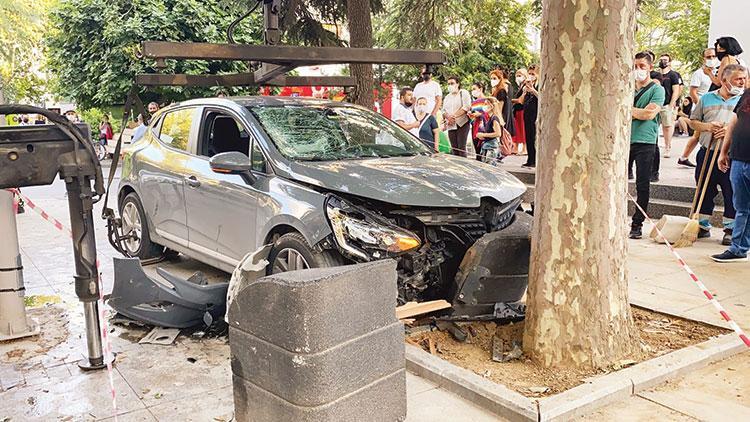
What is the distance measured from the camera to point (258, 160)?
→ 5.38m

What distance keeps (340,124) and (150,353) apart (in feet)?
8.40

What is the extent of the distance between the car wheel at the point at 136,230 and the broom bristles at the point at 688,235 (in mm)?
5943

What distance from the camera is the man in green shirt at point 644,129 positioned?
7883 mm

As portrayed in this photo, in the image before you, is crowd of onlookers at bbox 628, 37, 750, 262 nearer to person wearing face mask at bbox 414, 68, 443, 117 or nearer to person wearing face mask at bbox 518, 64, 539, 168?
person wearing face mask at bbox 518, 64, 539, 168

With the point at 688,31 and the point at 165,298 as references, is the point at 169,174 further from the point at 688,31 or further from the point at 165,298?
the point at 688,31

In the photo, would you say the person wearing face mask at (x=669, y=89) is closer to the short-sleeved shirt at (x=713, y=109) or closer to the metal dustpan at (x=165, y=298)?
the short-sleeved shirt at (x=713, y=109)

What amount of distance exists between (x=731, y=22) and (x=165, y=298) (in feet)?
49.9

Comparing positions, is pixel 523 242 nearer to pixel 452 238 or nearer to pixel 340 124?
pixel 452 238

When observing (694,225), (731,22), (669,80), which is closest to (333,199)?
(694,225)

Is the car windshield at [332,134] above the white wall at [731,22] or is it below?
below

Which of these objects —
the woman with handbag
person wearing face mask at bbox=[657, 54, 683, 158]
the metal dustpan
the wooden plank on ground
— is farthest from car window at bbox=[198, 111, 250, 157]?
person wearing face mask at bbox=[657, 54, 683, 158]

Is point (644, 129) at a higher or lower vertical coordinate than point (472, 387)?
higher

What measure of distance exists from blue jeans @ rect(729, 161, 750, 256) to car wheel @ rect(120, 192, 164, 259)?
6226 millimetres

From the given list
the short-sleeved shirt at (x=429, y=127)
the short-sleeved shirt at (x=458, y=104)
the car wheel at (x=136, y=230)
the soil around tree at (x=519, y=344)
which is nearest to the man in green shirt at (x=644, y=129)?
the soil around tree at (x=519, y=344)
